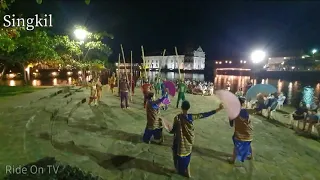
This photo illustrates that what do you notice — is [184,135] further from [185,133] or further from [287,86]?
[287,86]

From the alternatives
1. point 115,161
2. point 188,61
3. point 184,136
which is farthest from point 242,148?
point 188,61

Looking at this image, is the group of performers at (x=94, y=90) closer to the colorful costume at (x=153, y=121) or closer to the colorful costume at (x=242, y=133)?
the colorful costume at (x=153, y=121)

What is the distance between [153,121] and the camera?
7.35 metres

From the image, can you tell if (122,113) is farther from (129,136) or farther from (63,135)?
(63,135)

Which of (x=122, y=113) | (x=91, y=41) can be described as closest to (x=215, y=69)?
(x=91, y=41)

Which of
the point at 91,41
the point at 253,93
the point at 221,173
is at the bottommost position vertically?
the point at 221,173

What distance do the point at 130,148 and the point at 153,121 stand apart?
108 cm

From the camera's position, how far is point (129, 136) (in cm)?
854

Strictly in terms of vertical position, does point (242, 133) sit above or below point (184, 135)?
below

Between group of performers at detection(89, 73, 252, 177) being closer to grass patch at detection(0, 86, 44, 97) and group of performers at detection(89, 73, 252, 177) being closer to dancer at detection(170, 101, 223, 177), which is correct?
dancer at detection(170, 101, 223, 177)

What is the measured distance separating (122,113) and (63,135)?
187 inches

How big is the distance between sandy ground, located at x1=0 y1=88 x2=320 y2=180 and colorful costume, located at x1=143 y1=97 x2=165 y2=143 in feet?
1.10

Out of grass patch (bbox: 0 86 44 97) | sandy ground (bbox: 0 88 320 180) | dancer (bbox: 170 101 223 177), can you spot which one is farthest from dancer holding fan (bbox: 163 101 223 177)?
grass patch (bbox: 0 86 44 97)

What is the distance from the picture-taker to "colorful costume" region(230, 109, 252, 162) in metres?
6.17
